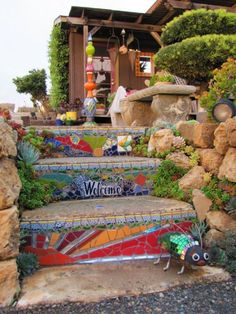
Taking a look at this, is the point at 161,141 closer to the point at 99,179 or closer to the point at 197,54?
the point at 99,179

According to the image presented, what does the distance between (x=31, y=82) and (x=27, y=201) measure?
10.5 m

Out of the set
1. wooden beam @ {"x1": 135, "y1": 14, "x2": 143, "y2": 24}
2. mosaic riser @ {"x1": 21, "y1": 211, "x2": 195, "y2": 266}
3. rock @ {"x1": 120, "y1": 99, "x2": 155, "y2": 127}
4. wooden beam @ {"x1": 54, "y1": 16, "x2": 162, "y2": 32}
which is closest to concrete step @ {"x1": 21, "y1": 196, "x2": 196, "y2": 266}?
mosaic riser @ {"x1": 21, "y1": 211, "x2": 195, "y2": 266}

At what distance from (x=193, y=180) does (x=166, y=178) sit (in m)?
0.30

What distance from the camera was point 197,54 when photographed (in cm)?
566

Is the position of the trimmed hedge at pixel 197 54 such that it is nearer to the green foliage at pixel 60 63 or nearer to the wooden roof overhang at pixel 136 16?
the wooden roof overhang at pixel 136 16

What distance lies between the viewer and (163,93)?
4027mm

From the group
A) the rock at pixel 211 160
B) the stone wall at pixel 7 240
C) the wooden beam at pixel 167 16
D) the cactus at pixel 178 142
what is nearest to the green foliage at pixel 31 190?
the stone wall at pixel 7 240

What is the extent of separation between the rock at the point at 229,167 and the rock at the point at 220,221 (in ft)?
0.98

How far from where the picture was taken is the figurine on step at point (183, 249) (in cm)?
209

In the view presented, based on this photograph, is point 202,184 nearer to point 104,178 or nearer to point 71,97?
point 104,178

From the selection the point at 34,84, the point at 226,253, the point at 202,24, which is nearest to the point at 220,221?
the point at 226,253

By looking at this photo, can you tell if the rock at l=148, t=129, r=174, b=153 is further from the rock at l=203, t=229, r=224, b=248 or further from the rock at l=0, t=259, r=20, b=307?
the rock at l=0, t=259, r=20, b=307

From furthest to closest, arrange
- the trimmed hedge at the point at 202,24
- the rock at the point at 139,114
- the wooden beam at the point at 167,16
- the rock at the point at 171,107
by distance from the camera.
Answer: the wooden beam at the point at 167,16 < the trimmed hedge at the point at 202,24 < the rock at the point at 139,114 < the rock at the point at 171,107

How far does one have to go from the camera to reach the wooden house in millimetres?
8883
